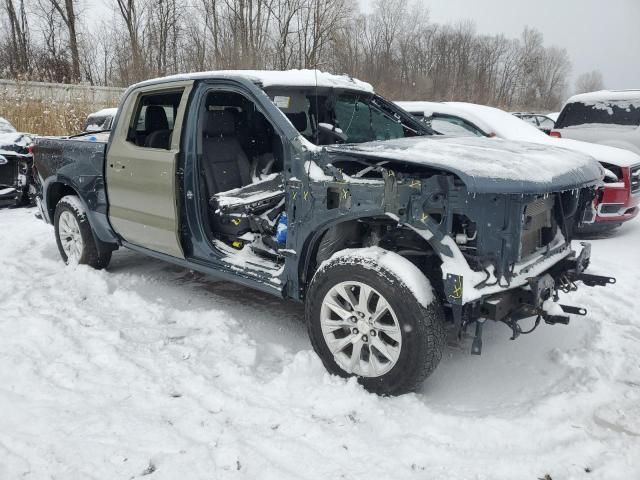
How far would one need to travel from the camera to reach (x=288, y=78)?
378 centimetres

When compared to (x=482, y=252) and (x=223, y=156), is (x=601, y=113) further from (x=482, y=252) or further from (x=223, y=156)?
(x=482, y=252)

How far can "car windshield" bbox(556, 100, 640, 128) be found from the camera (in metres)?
8.76

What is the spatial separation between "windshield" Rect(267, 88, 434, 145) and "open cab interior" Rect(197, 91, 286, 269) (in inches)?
17.4

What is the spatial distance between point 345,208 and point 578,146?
522cm

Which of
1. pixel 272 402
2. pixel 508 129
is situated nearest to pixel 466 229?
pixel 272 402

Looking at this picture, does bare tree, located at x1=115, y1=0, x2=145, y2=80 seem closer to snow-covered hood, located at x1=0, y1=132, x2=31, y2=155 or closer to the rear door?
snow-covered hood, located at x1=0, y1=132, x2=31, y2=155

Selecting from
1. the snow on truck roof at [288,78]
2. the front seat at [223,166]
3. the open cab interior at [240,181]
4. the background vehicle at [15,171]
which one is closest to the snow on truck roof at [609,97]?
the snow on truck roof at [288,78]

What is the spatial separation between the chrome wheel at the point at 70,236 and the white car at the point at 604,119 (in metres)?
7.29

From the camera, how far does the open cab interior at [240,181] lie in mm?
3816

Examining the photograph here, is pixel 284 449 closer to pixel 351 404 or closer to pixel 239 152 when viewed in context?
pixel 351 404

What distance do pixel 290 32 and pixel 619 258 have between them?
16.9 m

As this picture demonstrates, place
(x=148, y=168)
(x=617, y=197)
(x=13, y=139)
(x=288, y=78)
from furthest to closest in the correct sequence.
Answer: (x=13, y=139)
(x=617, y=197)
(x=148, y=168)
(x=288, y=78)

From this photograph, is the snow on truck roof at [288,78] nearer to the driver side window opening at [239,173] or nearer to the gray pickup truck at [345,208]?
the gray pickup truck at [345,208]

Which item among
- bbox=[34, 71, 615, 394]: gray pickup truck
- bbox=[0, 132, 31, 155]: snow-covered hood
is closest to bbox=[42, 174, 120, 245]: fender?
bbox=[34, 71, 615, 394]: gray pickup truck
